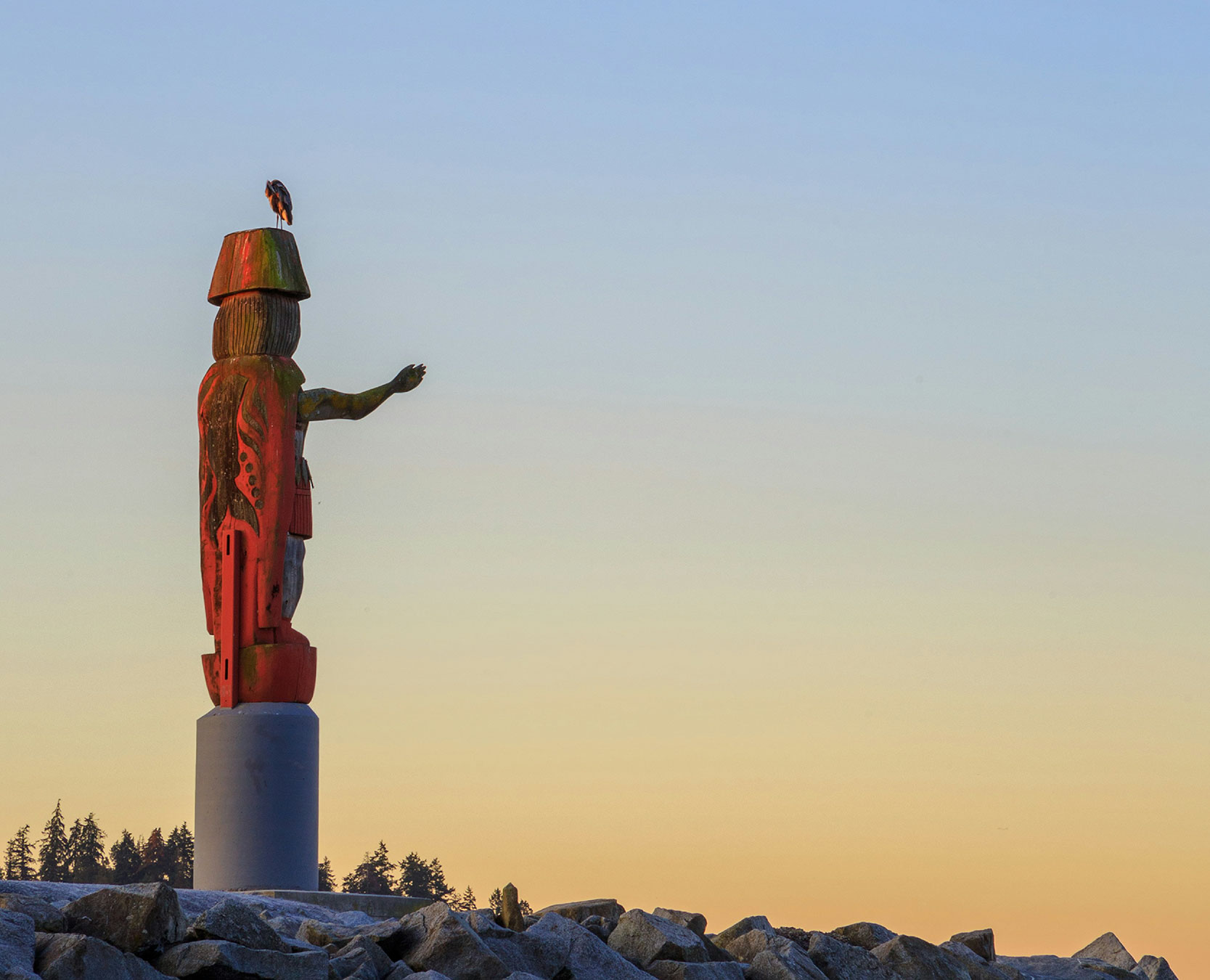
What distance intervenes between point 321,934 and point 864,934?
4.54 meters

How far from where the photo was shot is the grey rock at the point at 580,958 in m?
12.2

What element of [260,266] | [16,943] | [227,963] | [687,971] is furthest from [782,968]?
[260,266]

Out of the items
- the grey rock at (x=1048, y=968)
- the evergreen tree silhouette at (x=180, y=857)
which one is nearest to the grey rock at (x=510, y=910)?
the grey rock at (x=1048, y=968)

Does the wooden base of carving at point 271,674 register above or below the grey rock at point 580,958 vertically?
above

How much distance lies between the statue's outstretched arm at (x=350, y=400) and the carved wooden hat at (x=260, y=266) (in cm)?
98

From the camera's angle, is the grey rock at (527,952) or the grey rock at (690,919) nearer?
the grey rock at (527,952)

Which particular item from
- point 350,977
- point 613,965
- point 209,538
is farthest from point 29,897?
point 209,538

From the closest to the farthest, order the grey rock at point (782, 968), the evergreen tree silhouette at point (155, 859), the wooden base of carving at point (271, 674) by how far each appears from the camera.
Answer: the grey rock at point (782, 968)
the wooden base of carving at point (271, 674)
the evergreen tree silhouette at point (155, 859)

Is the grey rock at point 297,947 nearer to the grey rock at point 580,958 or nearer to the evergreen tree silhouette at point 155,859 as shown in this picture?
the grey rock at point 580,958

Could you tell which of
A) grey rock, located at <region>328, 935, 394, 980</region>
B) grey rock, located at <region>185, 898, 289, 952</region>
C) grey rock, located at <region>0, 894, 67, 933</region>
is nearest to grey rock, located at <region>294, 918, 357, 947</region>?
grey rock, located at <region>328, 935, 394, 980</region>

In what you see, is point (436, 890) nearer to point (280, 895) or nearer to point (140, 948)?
point (280, 895)

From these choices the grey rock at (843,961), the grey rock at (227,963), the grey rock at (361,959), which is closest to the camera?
the grey rock at (227,963)

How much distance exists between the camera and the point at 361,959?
11.4 m

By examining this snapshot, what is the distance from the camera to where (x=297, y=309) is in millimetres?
17656
